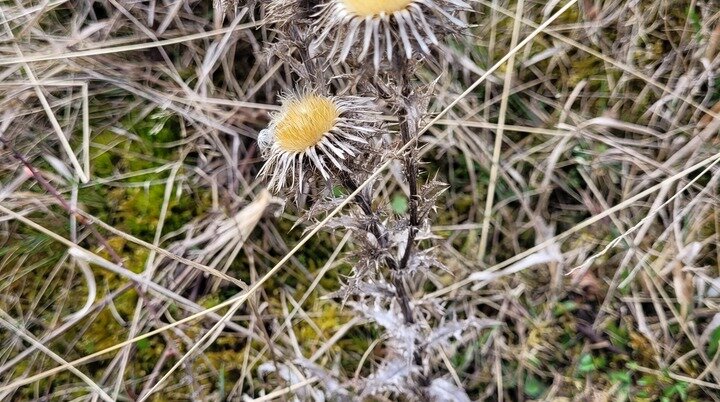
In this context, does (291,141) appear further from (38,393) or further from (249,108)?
(38,393)

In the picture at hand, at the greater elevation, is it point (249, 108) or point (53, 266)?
point (249, 108)

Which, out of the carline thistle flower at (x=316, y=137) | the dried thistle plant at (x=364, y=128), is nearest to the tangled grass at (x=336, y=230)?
the dried thistle plant at (x=364, y=128)

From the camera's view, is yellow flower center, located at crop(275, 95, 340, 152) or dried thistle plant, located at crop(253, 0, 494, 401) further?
yellow flower center, located at crop(275, 95, 340, 152)

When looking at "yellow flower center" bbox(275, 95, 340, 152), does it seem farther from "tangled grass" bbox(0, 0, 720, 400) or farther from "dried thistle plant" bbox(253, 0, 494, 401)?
"tangled grass" bbox(0, 0, 720, 400)

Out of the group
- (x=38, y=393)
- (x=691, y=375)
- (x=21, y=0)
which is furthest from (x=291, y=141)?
(x=21, y=0)

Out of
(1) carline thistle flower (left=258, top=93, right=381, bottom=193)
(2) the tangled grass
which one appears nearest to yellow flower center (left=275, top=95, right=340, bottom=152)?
(1) carline thistle flower (left=258, top=93, right=381, bottom=193)

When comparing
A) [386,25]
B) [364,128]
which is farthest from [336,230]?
[386,25]
